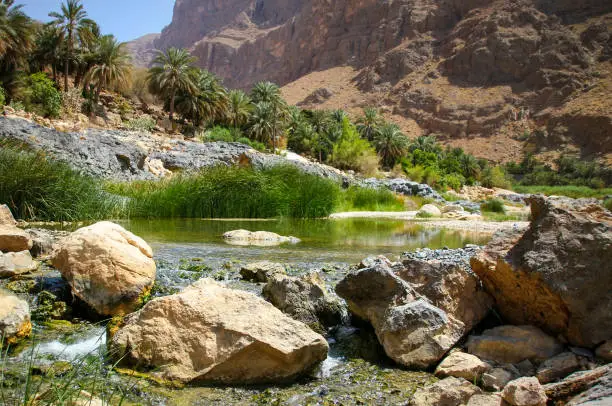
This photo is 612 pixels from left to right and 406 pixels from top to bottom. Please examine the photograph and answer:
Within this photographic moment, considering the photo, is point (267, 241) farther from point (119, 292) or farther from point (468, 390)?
point (468, 390)

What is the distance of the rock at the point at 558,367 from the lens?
3.63 meters

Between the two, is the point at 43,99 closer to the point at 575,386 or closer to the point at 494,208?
A: the point at 494,208

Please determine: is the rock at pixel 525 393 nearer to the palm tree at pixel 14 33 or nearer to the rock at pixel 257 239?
the rock at pixel 257 239

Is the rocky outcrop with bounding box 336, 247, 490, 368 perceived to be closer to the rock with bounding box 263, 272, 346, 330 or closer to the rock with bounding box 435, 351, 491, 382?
the rock with bounding box 435, 351, 491, 382

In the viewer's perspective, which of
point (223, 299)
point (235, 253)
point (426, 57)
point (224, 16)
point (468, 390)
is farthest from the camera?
point (224, 16)

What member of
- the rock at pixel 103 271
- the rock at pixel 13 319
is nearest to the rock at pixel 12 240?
the rock at pixel 103 271

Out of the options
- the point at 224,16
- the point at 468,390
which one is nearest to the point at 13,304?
the point at 468,390

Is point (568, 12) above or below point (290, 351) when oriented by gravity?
above

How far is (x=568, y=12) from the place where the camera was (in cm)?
9850

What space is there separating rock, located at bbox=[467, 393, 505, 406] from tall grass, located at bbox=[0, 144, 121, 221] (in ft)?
31.7

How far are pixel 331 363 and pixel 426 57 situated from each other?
361 ft

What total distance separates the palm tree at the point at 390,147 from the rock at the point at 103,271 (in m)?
57.3

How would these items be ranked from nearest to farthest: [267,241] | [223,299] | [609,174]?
[223,299], [267,241], [609,174]

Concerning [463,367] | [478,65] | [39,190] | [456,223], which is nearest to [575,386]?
[463,367]
